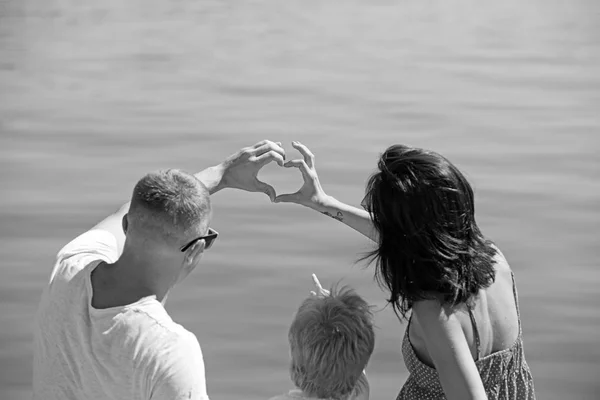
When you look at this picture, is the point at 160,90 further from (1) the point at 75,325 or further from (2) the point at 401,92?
(1) the point at 75,325

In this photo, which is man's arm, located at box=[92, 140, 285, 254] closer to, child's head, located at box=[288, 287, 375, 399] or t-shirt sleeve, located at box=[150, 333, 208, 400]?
child's head, located at box=[288, 287, 375, 399]

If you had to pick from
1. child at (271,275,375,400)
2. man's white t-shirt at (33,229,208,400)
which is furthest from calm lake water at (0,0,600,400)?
man's white t-shirt at (33,229,208,400)

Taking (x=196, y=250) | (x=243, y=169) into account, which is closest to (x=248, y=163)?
(x=243, y=169)

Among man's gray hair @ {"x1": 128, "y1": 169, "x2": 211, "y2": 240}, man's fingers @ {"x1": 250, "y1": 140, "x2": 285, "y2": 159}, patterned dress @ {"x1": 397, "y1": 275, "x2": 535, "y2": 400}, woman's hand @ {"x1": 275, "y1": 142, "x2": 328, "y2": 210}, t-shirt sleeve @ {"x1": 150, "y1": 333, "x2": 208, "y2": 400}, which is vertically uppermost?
man's gray hair @ {"x1": 128, "y1": 169, "x2": 211, "y2": 240}

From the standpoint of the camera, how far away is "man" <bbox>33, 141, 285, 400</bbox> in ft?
7.88

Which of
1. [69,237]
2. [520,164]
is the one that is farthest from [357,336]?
[520,164]

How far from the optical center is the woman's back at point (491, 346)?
8.86ft

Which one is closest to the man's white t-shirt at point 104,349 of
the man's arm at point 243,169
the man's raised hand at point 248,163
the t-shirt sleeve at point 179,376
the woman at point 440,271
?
the t-shirt sleeve at point 179,376

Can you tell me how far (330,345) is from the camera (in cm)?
283

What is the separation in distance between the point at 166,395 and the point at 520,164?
566 cm

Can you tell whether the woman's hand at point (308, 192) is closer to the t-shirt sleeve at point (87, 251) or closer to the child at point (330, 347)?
the child at point (330, 347)

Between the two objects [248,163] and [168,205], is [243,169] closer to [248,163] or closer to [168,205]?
[248,163]

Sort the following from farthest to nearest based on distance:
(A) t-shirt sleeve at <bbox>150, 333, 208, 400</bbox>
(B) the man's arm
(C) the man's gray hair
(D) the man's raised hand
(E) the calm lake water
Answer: (E) the calm lake water < (D) the man's raised hand < (B) the man's arm < (C) the man's gray hair < (A) t-shirt sleeve at <bbox>150, 333, 208, 400</bbox>

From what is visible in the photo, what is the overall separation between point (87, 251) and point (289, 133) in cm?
535
